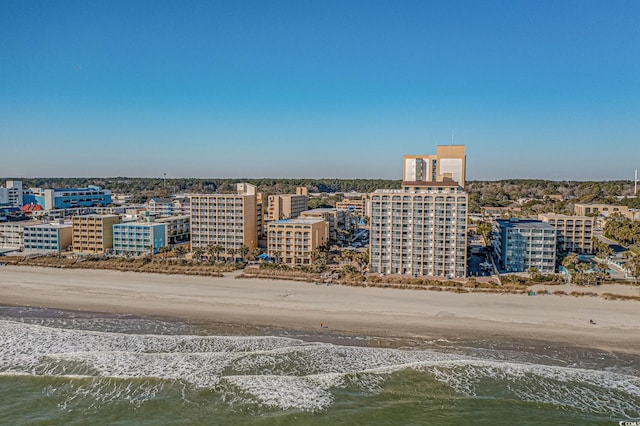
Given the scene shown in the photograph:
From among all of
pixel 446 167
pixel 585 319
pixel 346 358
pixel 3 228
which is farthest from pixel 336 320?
pixel 3 228

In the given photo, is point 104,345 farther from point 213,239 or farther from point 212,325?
point 213,239

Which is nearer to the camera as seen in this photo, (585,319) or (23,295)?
(585,319)

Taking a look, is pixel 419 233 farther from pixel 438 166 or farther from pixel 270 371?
pixel 270 371

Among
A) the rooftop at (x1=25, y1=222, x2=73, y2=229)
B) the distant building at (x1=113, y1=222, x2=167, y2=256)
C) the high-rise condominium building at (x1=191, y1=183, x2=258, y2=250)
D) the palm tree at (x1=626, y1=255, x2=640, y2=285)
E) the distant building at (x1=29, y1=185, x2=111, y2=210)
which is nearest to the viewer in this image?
the palm tree at (x1=626, y1=255, x2=640, y2=285)

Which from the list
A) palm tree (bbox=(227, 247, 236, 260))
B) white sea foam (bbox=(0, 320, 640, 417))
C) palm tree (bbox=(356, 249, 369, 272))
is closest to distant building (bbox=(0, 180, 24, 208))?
palm tree (bbox=(227, 247, 236, 260))

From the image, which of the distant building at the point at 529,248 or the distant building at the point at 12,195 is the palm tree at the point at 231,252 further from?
the distant building at the point at 12,195

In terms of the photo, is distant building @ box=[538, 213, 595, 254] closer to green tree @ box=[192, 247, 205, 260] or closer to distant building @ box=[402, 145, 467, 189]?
distant building @ box=[402, 145, 467, 189]
